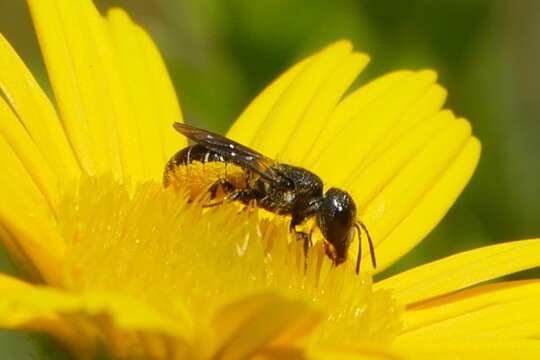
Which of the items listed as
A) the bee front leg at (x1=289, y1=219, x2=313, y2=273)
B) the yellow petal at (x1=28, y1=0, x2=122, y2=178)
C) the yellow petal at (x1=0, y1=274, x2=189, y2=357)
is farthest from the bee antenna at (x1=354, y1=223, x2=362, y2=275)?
the yellow petal at (x1=0, y1=274, x2=189, y2=357)

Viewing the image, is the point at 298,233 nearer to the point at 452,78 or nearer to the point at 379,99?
the point at 379,99

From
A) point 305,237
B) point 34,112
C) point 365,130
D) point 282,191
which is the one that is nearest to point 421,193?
point 365,130

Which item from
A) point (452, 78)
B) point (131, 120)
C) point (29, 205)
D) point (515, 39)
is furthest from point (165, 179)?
point (515, 39)

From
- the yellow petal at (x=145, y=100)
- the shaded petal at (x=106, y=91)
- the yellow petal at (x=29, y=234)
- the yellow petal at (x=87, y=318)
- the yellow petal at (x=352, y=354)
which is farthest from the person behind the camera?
the yellow petal at (x=145, y=100)

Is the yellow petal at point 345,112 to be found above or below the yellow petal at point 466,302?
above

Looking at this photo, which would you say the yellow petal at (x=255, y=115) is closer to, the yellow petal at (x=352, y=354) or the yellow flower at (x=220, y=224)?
the yellow flower at (x=220, y=224)

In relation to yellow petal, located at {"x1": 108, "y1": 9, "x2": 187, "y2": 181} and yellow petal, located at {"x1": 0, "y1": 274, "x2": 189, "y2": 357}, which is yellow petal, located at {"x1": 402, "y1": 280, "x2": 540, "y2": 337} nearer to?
yellow petal, located at {"x1": 108, "y1": 9, "x2": 187, "y2": 181}

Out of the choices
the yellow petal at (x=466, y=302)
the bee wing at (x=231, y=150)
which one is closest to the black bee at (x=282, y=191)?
Result: the bee wing at (x=231, y=150)

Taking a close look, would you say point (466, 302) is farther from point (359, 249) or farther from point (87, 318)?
point (87, 318)
